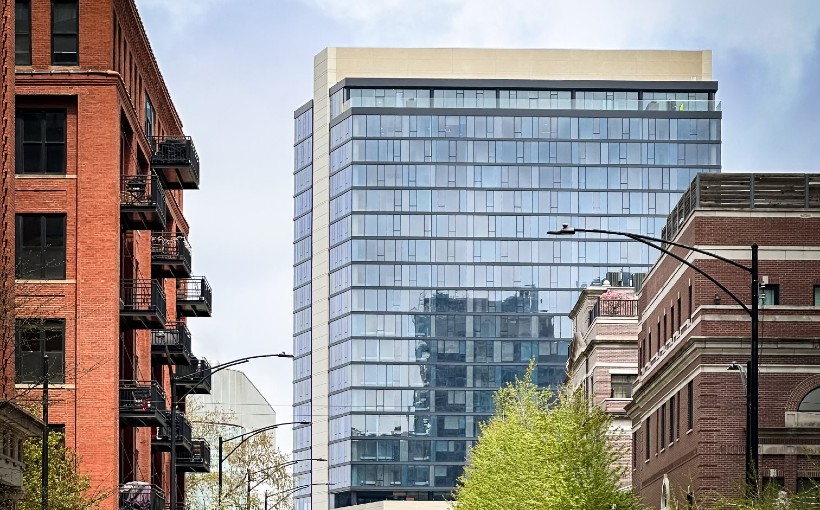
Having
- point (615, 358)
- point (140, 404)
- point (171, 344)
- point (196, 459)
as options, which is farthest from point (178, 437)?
point (615, 358)

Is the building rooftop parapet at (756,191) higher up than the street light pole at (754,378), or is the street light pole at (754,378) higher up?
the building rooftop parapet at (756,191)

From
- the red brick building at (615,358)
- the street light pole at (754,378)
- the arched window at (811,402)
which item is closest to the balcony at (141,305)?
the arched window at (811,402)

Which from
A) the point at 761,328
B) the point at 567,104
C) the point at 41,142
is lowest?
the point at 761,328

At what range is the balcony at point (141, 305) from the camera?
225ft

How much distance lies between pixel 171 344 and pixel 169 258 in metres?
3.99

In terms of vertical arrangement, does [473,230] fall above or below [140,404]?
above

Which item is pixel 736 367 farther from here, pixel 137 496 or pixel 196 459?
pixel 196 459

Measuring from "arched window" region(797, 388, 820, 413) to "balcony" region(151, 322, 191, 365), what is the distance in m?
29.6

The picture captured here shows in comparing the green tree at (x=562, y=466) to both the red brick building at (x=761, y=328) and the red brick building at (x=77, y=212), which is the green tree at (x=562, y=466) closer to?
the red brick building at (x=761, y=328)

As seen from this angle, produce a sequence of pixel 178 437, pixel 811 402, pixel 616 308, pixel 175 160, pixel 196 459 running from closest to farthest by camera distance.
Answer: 1. pixel 811 402
2. pixel 178 437
3. pixel 175 160
4. pixel 196 459
5. pixel 616 308

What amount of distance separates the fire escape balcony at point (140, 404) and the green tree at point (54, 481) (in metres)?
10.8

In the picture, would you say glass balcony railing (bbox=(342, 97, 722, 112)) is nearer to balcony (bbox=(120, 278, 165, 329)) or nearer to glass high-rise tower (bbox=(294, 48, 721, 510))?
glass high-rise tower (bbox=(294, 48, 721, 510))

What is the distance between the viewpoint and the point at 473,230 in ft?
648

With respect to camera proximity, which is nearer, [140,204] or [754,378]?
[754,378]
